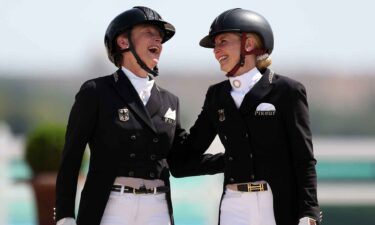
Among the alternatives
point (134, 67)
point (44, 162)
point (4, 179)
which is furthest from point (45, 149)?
point (134, 67)

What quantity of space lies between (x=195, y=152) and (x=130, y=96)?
0.63m

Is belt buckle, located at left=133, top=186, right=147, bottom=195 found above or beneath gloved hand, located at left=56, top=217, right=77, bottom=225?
above

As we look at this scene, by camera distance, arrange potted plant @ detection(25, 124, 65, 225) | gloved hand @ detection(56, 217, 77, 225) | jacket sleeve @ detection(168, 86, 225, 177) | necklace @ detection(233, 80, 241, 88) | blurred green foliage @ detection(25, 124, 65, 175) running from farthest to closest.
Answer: blurred green foliage @ detection(25, 124, 65, 175), potted plant @ detection(25, 124, 65, 225), jacket sleeve @ detection(168, 86, 225, 177), necklace @ detection(233, 80, 241, 88), gloved hand @ detection(56, 217, 77, 225)

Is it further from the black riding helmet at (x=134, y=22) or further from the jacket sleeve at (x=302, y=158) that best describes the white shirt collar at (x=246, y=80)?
the black riding helmet at (x=134, y=22)

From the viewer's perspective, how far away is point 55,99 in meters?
101

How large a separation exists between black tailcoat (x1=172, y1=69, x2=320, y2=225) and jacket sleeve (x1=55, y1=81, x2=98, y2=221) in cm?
84

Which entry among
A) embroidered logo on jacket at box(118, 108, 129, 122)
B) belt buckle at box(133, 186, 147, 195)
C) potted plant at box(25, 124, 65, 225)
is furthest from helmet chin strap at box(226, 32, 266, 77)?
potted plant at box(25, 124, 65, 225)

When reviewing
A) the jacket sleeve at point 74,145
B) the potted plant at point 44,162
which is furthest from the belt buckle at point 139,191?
the potted plant at point 44,162

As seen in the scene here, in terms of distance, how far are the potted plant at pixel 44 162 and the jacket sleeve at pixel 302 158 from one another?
707 cm

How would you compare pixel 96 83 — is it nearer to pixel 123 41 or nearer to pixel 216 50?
pixel 123 41

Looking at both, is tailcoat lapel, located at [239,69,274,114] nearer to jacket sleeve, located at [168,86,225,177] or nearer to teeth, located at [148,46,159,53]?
jacket sleeve, located at [168,86,225,177]

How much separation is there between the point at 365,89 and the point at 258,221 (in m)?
106

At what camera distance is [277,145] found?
6.54m

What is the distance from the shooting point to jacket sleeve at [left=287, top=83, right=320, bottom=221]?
639 cm
